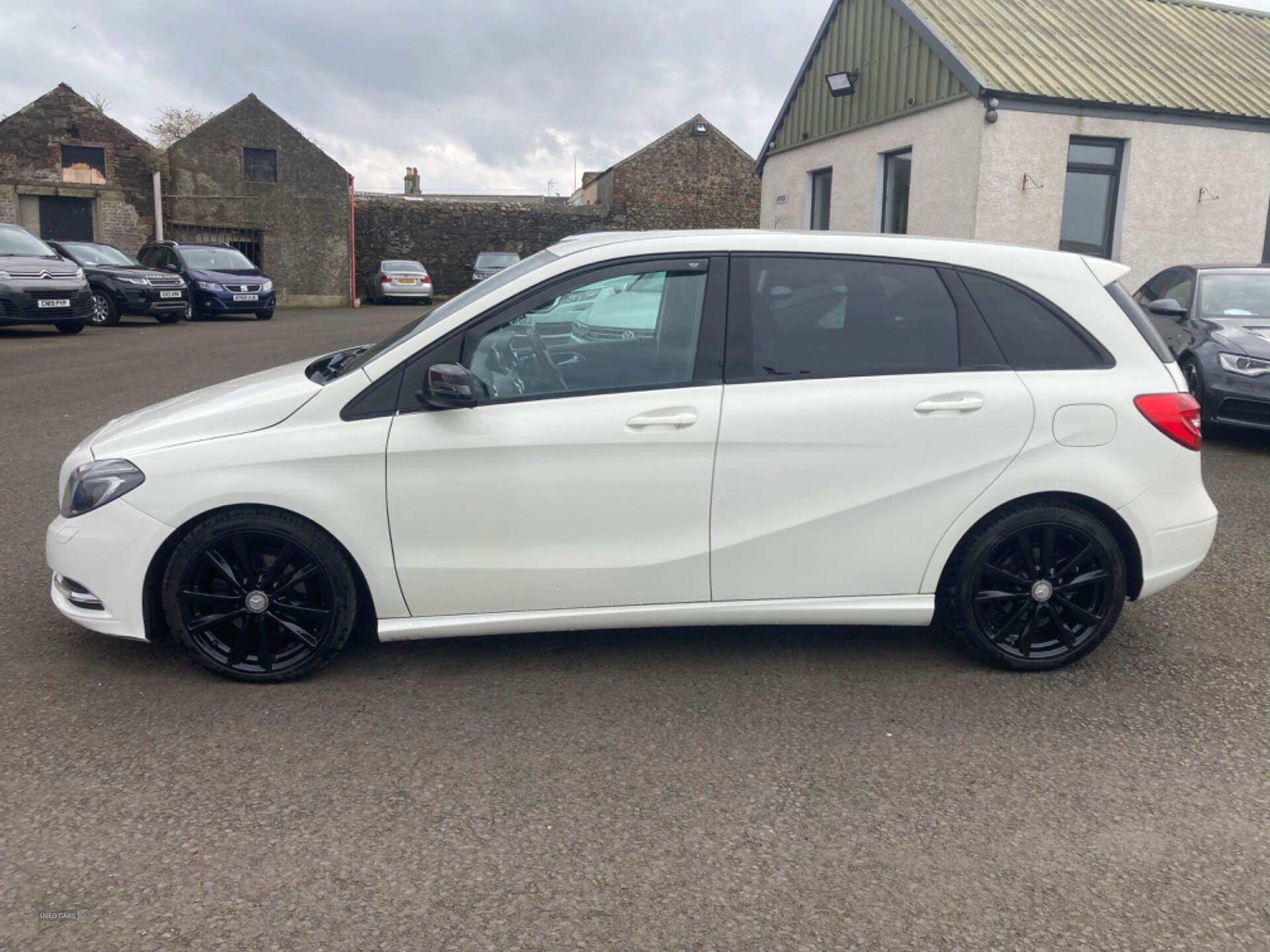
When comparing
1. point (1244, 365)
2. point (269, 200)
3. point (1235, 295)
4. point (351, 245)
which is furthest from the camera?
point (351, 245)

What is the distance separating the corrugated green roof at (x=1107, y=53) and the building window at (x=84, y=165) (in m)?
23.6

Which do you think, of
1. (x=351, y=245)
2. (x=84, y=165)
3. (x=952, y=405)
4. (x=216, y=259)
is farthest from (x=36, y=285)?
(x=351, y=245)

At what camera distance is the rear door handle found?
357cm

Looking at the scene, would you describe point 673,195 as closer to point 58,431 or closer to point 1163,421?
point 58,431

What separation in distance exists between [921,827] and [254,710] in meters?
2.18

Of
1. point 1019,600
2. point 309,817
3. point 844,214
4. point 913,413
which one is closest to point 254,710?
point 309,817

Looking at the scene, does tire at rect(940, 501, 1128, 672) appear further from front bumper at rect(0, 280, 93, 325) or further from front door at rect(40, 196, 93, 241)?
front door at rect(40, 196, 93, 241)

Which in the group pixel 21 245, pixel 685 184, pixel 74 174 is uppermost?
pixel 685 184

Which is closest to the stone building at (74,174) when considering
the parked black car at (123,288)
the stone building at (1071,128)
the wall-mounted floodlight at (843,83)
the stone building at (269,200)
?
the stone building at (269,200)

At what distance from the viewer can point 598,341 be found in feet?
12.3

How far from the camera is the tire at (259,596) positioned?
140 inches

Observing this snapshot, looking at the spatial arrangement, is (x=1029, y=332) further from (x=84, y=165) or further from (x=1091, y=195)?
(x=84, y=165)

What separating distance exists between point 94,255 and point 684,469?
20.9m

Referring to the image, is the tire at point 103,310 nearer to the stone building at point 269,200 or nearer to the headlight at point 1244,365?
the stone building at point 269,200
